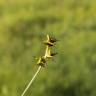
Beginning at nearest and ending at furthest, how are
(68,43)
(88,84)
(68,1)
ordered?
(88,84) < (68,43) < (68,1)

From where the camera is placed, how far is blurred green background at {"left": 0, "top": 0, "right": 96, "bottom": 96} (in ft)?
23.1

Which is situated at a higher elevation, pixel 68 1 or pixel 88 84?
pixel 68 1

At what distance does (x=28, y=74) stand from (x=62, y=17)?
12.3ft

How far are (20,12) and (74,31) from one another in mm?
1520

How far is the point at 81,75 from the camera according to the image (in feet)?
24.6

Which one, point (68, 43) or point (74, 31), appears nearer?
point (68, 43)

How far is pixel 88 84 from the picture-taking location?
7.23 metres

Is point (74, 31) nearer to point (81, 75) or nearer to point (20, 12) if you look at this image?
point (20, 12)

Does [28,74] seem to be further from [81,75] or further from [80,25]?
→ [80,25]

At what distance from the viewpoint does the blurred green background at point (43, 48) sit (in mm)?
7043

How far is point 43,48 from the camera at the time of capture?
7.77 m

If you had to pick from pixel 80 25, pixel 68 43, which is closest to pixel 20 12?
pixel 80 25

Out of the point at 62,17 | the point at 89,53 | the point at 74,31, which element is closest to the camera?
the point at 89,53

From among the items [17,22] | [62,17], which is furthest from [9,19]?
[62,17]
